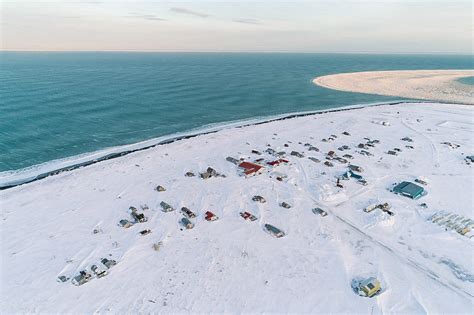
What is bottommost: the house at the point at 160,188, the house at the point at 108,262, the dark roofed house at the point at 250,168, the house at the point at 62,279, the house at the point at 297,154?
the house at the point at 62,279

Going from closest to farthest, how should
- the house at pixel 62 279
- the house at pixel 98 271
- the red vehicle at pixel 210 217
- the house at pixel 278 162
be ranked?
1. the house at pixel 62 279
2. the house at pixel 98 271
3. the red vehicle at pixel 210 217
4. the house at pixel 278 162

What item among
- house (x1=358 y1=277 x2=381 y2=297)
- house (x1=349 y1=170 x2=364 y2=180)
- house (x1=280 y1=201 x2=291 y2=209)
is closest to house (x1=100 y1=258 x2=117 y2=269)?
house (x1=280 y1=201 x2=291 y2=209)

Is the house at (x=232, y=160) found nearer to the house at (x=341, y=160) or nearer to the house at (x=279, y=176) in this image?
the house at (x=279, y=176)

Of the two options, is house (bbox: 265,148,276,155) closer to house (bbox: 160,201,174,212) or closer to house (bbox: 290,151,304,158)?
house (bbox: 290,151,304,158)

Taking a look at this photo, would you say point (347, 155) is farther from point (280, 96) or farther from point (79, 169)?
point (280, 96)

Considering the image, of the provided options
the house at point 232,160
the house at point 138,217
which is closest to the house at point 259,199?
the house at point 232,160

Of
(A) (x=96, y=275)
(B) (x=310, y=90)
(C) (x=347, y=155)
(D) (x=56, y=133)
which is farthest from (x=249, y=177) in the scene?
(B) (x=310, y=90)

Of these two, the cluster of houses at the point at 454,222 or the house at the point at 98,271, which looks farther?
the cluster of houses at the point at 454,222
